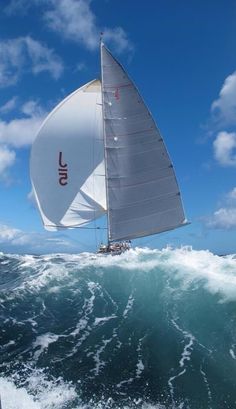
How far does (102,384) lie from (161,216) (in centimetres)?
2015

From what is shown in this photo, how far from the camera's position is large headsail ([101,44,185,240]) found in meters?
29.7

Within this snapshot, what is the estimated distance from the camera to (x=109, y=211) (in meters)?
30.1

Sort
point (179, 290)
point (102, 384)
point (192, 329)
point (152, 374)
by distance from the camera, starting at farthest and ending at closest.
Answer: point (179, 290)
point (192, 329)
point (152, 374)
point (102, 384)

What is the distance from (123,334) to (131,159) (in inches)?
651

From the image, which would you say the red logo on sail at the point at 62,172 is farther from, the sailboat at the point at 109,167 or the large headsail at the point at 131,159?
the large headsail at the point at 131,159

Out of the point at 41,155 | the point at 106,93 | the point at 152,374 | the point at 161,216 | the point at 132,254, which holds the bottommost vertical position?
the point at 152,374

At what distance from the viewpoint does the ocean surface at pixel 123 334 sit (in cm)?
1050

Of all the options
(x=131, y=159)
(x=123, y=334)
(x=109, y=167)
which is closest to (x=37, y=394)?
(x=123, y=334)

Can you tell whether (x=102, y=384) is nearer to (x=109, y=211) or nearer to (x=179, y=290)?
(x=179, y=290)

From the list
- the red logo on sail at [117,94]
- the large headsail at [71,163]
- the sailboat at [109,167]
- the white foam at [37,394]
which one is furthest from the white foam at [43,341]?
the red logo on sail at [117,94]

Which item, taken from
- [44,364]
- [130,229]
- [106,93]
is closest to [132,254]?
[130,229]

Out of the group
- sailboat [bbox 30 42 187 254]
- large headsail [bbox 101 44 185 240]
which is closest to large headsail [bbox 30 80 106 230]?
sailboat [bbox 30 42 187 254]

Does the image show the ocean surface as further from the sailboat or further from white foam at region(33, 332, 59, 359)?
the sailboat

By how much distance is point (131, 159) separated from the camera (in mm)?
29812
